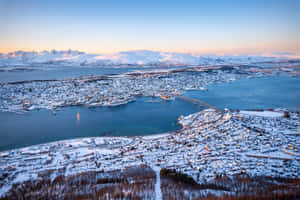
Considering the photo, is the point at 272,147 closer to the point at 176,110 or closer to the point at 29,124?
the point at 176,110

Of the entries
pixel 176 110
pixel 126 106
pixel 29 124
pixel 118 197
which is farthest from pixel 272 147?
pixel 29 124

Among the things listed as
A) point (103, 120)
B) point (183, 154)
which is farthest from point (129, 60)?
point (183, 154)

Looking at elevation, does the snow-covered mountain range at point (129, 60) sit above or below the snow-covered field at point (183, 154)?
above

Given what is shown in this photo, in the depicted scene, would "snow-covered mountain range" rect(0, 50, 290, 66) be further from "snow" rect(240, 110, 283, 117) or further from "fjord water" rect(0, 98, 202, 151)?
"snow" rect(240, 110, 283, 117)

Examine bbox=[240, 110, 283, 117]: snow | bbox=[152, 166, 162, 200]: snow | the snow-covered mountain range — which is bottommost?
bbox=[152, 166, 162, 200]: snow

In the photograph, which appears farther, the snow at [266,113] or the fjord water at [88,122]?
the snow at [266,113]

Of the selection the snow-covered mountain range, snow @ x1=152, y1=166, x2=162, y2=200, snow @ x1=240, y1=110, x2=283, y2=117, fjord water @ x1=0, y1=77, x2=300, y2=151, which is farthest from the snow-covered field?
the snow-covered mountain range

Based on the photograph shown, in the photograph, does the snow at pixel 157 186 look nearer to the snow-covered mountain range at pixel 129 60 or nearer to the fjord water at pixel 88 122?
the fjord water at pixel 88 122

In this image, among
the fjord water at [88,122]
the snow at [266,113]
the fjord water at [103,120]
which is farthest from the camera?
the snow at [266,113]

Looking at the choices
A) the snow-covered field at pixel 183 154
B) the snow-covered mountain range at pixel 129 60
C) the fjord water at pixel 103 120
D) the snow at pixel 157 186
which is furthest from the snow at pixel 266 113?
the snow-covered mountain range at pixel 129 60
